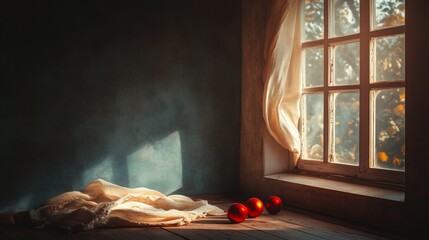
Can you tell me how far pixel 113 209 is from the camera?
3.44m

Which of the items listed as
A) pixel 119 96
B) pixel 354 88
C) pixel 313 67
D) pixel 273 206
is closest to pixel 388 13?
pixel 354 88

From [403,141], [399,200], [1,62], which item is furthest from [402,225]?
[1,62]

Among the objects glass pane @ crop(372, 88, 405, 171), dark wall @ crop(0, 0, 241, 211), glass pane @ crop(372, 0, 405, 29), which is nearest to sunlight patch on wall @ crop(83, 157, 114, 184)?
dark wall @ crop(0, 0, 241, 211)

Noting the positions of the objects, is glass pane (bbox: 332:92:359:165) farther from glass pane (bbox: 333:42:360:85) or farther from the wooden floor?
the wooden floor

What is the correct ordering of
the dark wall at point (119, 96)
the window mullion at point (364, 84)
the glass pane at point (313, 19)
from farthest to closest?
1. the glass pane at point (313, 19)
2. the dark wall at point (119, 96)
3. the window mullion at point (364, 84)

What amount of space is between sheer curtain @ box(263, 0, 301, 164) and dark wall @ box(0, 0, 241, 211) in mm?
646

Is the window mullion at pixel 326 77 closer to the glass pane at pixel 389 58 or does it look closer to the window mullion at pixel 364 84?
the window mullion at pixel 364 84

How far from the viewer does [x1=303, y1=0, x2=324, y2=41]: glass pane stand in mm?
4129

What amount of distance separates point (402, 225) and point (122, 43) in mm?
2856

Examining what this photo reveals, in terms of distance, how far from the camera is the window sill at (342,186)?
10.8 feet

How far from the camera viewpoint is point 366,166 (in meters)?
3.70

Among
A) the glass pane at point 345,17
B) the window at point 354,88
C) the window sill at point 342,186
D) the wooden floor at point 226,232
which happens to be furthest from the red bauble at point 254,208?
the glass pane at point 345,17

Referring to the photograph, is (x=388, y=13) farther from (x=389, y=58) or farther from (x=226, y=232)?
(x=226, y=232)

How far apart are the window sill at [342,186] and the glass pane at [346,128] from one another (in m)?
0.24
